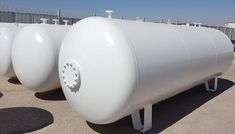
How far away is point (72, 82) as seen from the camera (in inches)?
141

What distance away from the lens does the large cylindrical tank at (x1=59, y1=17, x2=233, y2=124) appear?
→ 3268mm

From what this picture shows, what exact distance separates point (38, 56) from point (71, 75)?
6.21ft

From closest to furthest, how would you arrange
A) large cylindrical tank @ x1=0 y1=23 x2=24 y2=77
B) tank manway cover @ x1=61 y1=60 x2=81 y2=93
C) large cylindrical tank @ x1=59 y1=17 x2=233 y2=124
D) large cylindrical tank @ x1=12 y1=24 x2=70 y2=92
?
large cylindrical tank @ x1=59 y1=17 x2=233 y2=124, tank manway cover @ x1=61 y1=60 x2=81 y2=93, large cylindrical tank @ x1=12 y1=24 x2=70 y2=92, large cylindrical tank @ x1=0 y1=23 x2=24 y2=77

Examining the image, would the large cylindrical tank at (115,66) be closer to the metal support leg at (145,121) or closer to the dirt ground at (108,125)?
the metal support leg at (145,121)

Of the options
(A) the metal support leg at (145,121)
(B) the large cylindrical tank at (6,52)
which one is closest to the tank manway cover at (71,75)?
(A) the metal support leg at (145,121)

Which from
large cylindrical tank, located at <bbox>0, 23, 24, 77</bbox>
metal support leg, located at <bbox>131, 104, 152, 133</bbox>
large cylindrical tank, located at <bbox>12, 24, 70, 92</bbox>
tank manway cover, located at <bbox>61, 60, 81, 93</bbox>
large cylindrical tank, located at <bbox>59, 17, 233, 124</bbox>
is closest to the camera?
large cylindrical tank, located at <bbox>59, 17, 233, 124</bbox>

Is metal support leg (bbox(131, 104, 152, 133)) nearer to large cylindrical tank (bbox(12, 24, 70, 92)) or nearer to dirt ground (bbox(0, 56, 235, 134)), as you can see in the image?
dirt ground (bbox(0, 56, 235, 134))

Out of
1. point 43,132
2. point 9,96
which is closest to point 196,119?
point 43,132

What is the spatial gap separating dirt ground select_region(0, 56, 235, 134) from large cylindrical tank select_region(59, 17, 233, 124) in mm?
573

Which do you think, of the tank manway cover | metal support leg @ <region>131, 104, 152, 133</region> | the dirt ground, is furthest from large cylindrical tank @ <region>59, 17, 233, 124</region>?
the dirt ground

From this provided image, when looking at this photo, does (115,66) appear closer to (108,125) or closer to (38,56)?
(108,125)

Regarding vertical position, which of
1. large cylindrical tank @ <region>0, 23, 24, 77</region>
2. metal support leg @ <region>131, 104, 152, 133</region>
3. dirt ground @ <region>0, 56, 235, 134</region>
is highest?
large cylindrical tank @ <region>0, 23, 24, 77</region>

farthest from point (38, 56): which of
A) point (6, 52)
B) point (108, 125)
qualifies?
point (108, 125)

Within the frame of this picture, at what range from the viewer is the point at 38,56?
17.1 feet
